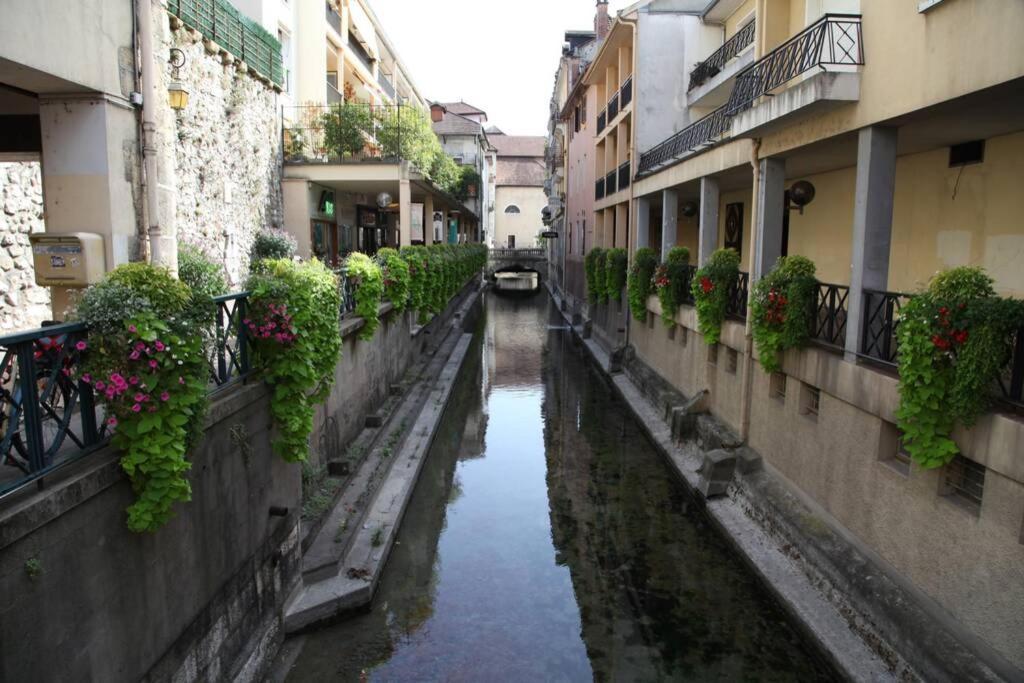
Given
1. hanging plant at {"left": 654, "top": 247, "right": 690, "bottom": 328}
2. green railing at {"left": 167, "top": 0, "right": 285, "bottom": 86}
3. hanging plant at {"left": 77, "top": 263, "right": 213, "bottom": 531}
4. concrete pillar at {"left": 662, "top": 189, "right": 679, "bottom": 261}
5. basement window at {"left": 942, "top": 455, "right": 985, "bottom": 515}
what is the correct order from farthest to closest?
concrete pillar at {"left": 662, "top": 189, "right": 679, "bottom": 261}
hanging plant at {"left": 654, "top": 247, "right": 690, "bottom": 328}
green railing at {"left": 167, "top": 0, "right": 285, "bottom": 86}
basement window at {"left": 942, "top": 455, "right": 985, "bottom": 515}
hanging plant at {"left": 77, "top": 263, "right": 213, "bottom": 531}

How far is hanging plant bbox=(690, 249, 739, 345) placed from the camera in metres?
12.3

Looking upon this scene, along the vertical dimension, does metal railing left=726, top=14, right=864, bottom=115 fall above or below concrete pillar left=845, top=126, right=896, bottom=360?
above

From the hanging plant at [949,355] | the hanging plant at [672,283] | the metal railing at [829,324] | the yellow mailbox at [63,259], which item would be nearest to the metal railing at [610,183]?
the hanging plant at [672,283]

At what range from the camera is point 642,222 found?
70.2ft

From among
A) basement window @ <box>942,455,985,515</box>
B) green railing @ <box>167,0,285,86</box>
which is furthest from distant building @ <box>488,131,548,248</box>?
basement window @ <box>942,455,985,515</box>

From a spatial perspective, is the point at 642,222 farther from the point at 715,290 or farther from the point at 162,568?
the point at 162,568

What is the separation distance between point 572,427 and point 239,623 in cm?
1115

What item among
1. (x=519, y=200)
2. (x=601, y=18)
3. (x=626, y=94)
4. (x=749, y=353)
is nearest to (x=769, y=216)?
(x=749, y=353)

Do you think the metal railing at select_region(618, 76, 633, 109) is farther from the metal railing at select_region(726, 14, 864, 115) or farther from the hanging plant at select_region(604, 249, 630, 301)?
the metal railing at select_region(726, 14, 864, 115)

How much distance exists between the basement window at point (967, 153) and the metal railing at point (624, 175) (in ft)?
42.5

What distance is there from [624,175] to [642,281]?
20.8 feet

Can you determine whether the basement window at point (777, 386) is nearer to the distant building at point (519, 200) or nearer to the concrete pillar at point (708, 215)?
the concrete pillar at point (708, 215)

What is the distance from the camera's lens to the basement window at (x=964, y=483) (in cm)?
622

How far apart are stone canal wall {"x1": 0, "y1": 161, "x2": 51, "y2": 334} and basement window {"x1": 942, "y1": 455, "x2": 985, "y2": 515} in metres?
10.3
